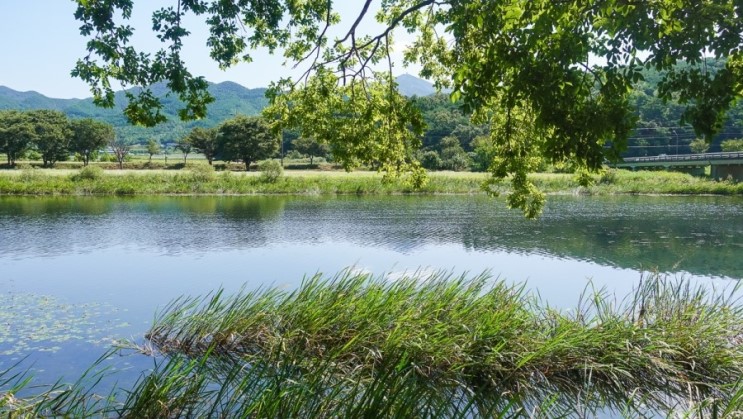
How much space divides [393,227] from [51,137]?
57.0 metres

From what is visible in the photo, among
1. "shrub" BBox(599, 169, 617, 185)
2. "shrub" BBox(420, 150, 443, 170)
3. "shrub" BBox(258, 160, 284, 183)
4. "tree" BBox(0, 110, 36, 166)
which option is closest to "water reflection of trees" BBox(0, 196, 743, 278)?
"shrub" BBox(258, 160, 284, 183)

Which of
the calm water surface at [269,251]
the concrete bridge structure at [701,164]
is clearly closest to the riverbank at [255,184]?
the concrete bridge structure at [701,164]

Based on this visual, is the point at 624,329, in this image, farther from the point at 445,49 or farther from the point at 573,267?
the point at 573,267

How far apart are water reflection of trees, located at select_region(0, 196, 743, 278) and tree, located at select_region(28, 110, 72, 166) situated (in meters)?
31.7

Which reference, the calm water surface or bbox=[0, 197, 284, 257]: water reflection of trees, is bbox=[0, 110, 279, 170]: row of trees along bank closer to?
bbox=[0, 197, 284, 257]: water reflection of trees

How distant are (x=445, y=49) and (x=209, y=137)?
70.3 meters

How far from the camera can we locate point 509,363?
7.29 m

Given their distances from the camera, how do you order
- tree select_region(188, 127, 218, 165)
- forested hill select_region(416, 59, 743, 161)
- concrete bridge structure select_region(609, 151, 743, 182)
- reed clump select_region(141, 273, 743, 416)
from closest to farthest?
reed clump select_region(141, 273, 743, 416) < concrete bridge structure select_region(609, 151, 743, 182) < tree select_region(188, 127, 218, 165) < forested hill select_region(416, 59, 743, 161)

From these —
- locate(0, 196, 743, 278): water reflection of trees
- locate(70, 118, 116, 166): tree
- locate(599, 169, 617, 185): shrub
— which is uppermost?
locate(70, 118, 116, 166): tree

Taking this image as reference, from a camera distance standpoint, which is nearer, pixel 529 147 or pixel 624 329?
pixel 624 329

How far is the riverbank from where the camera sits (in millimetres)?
45781

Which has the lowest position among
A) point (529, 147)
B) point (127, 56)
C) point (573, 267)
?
point (573, 267)

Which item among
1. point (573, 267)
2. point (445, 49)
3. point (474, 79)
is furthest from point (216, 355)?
point (573, 267)

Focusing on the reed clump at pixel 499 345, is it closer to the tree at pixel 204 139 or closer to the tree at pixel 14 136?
the tree at pixel 14 136
